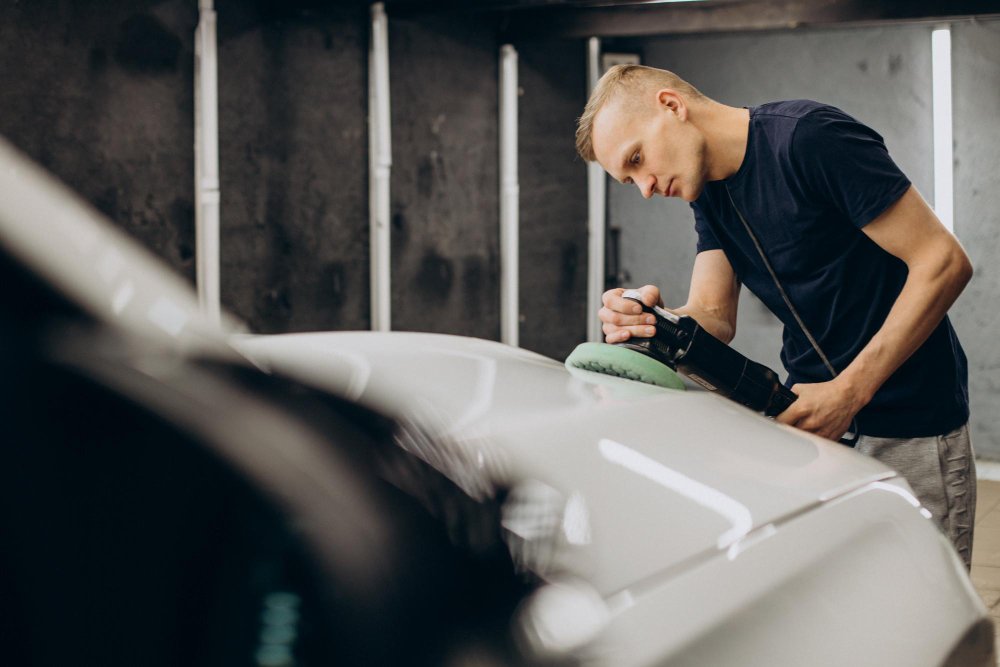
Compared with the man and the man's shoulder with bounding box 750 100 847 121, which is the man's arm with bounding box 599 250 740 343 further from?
the man's shoulder with bounding box 750 100 847 121

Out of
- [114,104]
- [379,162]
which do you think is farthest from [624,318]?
[379,162]

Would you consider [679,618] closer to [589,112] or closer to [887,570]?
[887,570]

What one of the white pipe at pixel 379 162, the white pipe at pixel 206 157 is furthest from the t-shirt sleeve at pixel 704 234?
the white pipe at pixel 379 162

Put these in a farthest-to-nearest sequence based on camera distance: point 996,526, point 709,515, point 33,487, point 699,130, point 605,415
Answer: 1. point 996,526
2. point 699,130
3. point 605,415
4. point 709,515
5. point 33,487

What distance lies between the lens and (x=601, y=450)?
45.8 inches

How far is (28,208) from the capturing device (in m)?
0.75

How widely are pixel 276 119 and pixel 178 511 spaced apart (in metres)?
4.76

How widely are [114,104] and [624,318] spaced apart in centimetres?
351

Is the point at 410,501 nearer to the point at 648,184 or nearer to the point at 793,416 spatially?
the point at 793,416

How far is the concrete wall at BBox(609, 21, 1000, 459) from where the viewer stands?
229 inches

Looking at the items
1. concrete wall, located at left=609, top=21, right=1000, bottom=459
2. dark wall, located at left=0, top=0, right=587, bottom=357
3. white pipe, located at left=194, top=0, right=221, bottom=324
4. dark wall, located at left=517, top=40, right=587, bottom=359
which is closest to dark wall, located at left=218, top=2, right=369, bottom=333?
dark wall, located at left=0, top=0, right=587, bottom=357

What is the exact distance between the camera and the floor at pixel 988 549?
3443mm

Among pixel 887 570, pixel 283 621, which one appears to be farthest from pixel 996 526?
pixel 283 621

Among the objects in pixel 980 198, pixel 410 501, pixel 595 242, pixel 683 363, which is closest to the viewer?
pixel 410 501
